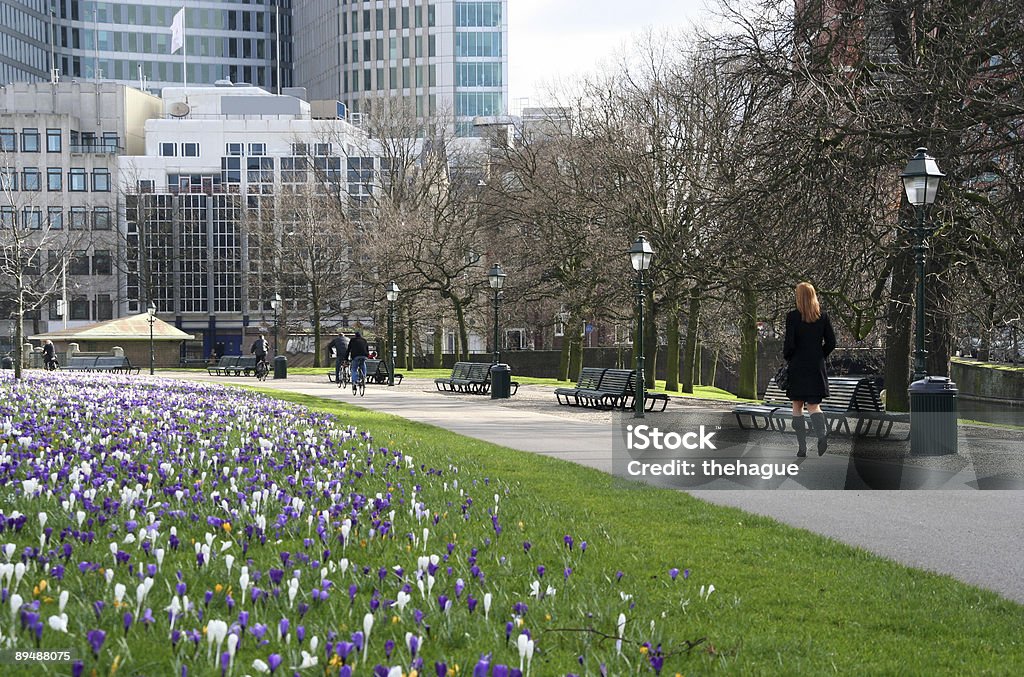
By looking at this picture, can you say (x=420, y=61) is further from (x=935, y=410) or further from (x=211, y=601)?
(x=211, y=601)

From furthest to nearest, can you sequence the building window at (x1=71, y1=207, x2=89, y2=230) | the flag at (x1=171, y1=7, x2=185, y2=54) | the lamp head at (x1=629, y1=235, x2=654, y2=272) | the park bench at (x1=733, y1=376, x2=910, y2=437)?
the flag at (x1=171, y1=7, x2=185, y2=54), the building window at (x1=71, y1=207, x2=89, y2=230), the lamp head at (x1=629, y1=235, x2=654, y2=272), the park bench at (x1=733, y1=376, x2=910, y2=437)

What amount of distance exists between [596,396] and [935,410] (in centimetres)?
1219

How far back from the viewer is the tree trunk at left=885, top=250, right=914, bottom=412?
23.0 m

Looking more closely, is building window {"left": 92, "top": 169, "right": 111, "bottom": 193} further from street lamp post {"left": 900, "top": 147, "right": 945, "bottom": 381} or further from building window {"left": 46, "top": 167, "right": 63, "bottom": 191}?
street lamp post {"left": 900, "top": 147, "right": 945, "bottom": 381}

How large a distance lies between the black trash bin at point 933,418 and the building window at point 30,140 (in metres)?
94.9

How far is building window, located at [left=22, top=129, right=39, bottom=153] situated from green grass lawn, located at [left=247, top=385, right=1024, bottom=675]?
98069 mm

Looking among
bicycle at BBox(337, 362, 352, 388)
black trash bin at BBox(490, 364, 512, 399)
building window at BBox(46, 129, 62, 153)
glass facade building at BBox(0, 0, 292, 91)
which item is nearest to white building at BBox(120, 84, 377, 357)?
building window at BBox(46, 129, 62, 153)

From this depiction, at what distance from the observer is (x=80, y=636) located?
16.4 ft

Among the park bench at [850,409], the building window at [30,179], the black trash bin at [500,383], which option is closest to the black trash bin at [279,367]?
the black trash bin at [500,383]

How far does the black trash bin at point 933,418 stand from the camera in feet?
51.9

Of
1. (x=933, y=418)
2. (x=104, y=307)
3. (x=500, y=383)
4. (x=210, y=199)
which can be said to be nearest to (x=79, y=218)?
(x=104, y=307)

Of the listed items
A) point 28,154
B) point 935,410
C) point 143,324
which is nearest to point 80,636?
point 935,410

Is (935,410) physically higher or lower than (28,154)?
lower

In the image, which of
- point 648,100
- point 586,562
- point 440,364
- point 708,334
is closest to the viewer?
point 586,562
